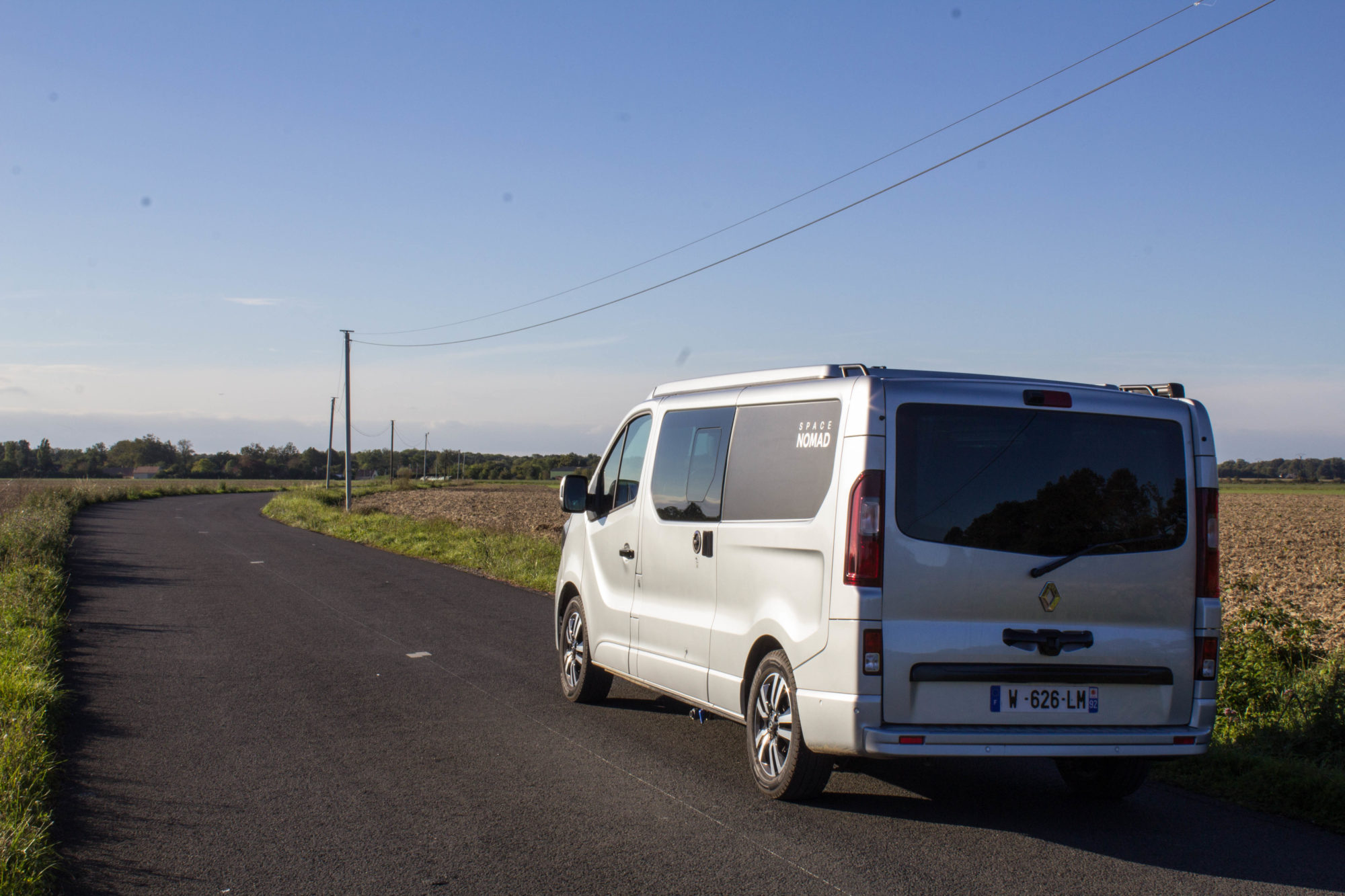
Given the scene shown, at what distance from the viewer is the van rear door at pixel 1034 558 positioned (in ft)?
16.1

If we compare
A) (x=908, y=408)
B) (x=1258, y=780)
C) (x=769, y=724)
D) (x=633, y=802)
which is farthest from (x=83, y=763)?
(x=1258, y=780)

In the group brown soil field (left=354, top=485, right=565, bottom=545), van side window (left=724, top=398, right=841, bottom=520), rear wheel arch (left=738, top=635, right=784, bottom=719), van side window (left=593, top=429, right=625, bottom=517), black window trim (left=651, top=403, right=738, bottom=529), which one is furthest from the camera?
brown soil field (left=354, top=485, right=565, bottom=545)

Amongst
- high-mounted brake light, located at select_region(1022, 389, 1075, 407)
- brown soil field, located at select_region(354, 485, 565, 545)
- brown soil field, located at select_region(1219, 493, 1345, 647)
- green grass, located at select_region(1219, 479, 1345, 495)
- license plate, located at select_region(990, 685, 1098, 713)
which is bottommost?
brown soil field, located at select_region(354, 485, 565, 545)

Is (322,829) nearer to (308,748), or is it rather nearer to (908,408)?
(308,748)

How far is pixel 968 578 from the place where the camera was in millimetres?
4934

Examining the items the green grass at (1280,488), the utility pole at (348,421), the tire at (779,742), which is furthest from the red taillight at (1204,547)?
the green grass at (1280,488)

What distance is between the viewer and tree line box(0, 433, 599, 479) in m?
127

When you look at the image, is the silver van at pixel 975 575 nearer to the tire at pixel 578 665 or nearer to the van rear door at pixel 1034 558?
the van rear door at pixel 1034 558

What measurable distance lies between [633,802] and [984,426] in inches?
100

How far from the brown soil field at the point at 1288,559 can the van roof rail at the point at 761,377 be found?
187 inches

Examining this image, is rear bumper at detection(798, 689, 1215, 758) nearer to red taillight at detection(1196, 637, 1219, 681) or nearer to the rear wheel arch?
red taillight at detection(1196, 637, 1219, 681)

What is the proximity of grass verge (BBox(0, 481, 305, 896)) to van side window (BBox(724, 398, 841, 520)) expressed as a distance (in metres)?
3.54

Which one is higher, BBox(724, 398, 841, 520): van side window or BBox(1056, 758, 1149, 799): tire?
BBox(724, 398, 841, 520): van side window

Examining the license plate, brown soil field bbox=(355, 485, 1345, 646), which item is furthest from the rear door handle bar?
brown soil field bbox=(355, 485, 1345, 646)
